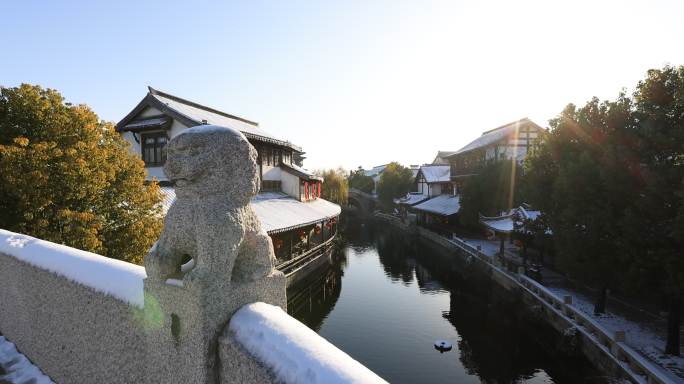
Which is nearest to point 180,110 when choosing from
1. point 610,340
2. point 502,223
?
point 502,223

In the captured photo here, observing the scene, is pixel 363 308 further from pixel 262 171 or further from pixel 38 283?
pixel 38 283

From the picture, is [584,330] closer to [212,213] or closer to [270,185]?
[212,213]

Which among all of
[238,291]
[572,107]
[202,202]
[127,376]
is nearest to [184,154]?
[202,202]

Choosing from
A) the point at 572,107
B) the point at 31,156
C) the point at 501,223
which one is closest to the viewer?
the point at 31,156

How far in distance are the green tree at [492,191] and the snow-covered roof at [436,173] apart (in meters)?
14.7

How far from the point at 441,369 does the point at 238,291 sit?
37.7ft

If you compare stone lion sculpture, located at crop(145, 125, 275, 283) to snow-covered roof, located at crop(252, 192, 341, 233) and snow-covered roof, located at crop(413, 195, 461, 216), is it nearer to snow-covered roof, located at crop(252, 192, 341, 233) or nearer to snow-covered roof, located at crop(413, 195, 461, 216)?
snow-covered roof, located at crop(252, 192, 341, 233)

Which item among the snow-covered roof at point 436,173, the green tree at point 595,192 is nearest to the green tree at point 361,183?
the snow-covered roof at point 436,173

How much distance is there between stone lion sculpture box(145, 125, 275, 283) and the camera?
8.99ft

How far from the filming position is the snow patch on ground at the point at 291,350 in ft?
6.66

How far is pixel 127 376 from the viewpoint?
12.7ft

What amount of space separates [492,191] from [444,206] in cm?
819

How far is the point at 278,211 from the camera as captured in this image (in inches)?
731

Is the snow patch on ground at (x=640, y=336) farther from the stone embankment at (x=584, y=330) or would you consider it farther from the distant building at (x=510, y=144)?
the distant building at (x=510, y=144)
